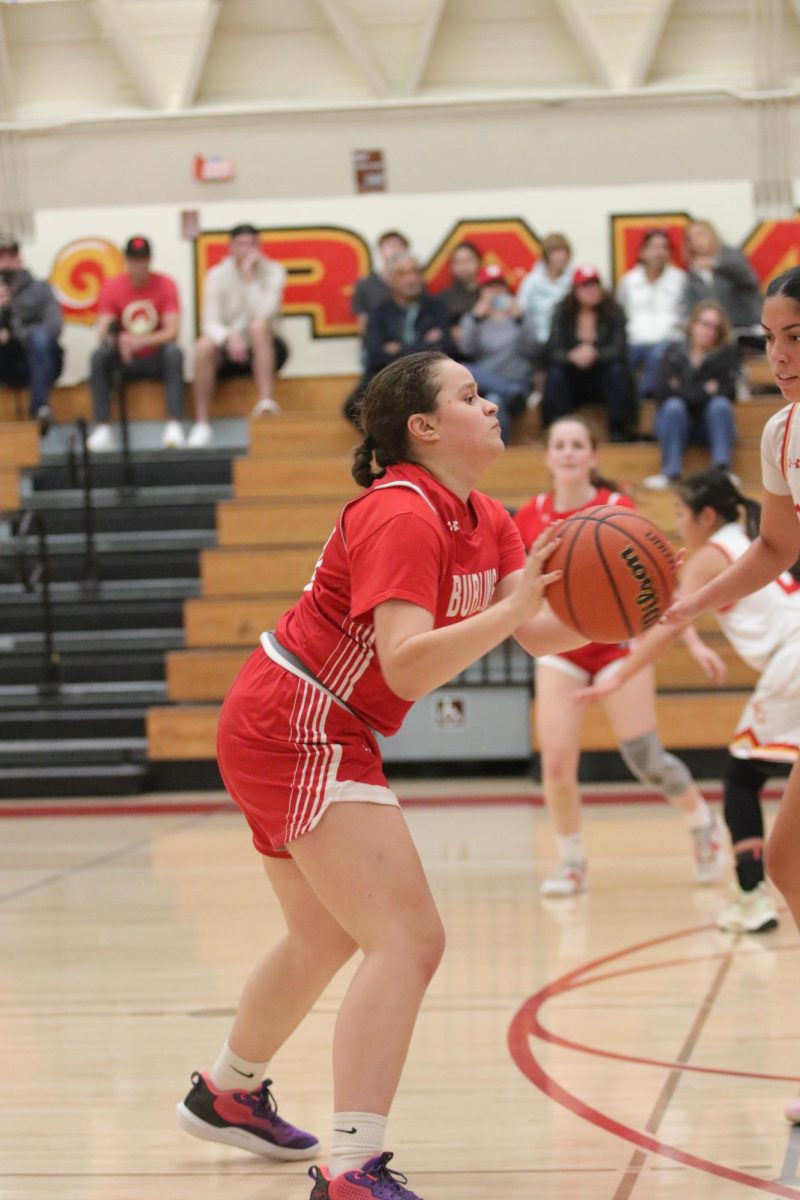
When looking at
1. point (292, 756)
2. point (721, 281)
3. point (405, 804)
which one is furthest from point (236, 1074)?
point (721, 281)

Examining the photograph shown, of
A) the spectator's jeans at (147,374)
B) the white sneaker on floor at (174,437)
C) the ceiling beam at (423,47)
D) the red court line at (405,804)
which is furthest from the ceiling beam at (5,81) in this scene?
the red court line at (405,804)

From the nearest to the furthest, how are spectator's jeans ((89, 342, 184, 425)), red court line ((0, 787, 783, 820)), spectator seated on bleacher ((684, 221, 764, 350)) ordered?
1. red court line ((0, 787, 783, 820))
2. spectator seated on bleacher ((684, 221, 764, 350))
3. spectator's jeans ((89, 342, 184, 425))

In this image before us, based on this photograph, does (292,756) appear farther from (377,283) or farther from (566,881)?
(377,283)

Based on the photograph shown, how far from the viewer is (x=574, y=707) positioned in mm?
5965

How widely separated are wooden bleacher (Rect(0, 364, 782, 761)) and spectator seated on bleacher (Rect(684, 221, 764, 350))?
2.17 feet

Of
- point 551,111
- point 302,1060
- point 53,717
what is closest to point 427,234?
point 551,111

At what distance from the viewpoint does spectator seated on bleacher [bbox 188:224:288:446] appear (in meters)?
11.9

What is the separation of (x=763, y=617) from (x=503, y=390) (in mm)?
6091

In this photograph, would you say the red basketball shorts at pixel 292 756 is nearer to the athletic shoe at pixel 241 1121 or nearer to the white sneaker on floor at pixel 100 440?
the athletic shoe at pixel 241 1121

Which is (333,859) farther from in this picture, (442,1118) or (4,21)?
(4,21)

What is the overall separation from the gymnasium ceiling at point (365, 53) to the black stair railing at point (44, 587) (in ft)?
16.5

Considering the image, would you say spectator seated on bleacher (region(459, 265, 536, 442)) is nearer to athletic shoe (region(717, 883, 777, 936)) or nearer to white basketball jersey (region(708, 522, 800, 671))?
white basketball jersey (region(708, 522, 800, 671))

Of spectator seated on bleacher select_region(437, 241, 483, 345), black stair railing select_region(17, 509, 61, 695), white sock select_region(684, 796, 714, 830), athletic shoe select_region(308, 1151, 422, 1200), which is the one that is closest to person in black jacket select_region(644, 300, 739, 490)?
spectator seated on bleacher select_region(437, 241, 483, 345)

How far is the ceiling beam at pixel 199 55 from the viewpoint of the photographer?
13336 mm
